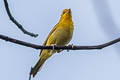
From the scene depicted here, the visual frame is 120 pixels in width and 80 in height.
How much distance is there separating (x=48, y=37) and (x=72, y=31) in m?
0.53

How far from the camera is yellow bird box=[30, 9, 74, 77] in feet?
19.6

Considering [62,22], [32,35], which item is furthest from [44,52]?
[32,35]

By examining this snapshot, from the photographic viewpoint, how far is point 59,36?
19.8 feet

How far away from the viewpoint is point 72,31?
20.5ft

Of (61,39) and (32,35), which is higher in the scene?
(32,35)

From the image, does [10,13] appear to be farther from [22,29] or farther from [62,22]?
[62,22]

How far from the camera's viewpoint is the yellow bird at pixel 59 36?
235 inches

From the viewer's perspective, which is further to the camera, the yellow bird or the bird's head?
the bird's head

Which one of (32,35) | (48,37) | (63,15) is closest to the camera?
(32,35)

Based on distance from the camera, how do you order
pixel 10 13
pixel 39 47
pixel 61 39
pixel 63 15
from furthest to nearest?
1. pixel 63 15
2. pixel 61 39
3. pixel 39 47
4. pixel 10 13

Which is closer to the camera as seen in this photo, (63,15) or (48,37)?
(48,37)

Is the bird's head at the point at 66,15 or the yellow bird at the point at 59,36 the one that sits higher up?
the bird's head at the point at 66,15

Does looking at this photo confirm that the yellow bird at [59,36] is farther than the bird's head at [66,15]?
No

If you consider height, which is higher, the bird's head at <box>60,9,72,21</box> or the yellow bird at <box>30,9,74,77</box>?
the bird's head at <box>60,9,72,21</box>
